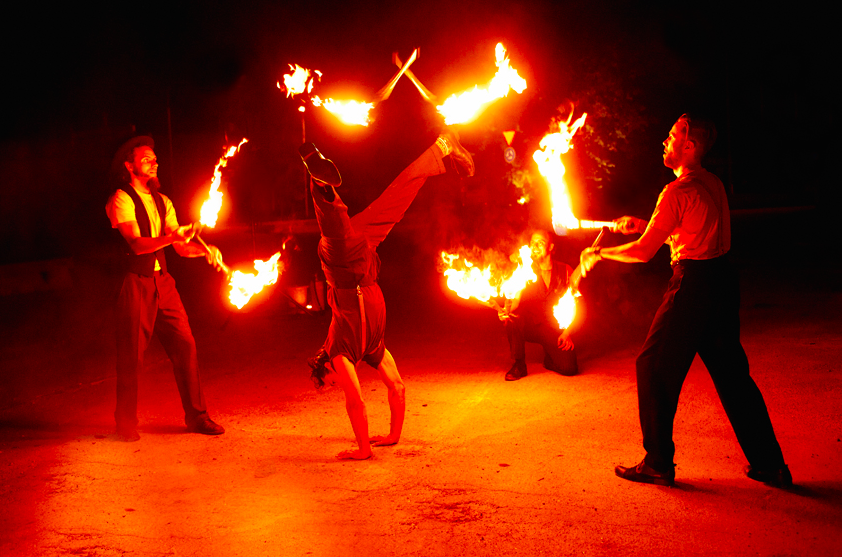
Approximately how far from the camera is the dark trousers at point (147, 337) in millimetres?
5973

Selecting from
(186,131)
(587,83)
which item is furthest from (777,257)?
(186,131)

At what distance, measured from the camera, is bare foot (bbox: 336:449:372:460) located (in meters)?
5.28

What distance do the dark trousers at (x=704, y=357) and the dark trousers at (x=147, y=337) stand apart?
12.2 feet

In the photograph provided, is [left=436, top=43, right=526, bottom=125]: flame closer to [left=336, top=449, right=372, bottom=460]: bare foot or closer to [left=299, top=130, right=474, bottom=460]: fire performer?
[left=299, top=130, right=474, bottom=460]: fire performer

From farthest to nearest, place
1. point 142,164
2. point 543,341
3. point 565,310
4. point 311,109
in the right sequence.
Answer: point 311,109
point 543,341
point 565,310
point 142,164

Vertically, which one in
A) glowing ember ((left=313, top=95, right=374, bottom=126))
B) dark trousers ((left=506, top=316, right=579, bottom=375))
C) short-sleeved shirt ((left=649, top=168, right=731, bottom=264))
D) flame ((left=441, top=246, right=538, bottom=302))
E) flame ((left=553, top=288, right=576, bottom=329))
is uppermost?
glowing ember ((left=313, top=95, right=374, bottom=126))

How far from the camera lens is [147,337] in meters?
6.12

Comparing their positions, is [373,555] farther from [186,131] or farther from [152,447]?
[186,131]

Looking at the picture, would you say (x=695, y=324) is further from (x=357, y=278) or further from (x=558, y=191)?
(x=357, y=278)

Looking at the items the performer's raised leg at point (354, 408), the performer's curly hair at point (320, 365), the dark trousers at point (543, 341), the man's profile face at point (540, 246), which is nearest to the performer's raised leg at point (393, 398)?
the performer's raised leg at point (354, 408)

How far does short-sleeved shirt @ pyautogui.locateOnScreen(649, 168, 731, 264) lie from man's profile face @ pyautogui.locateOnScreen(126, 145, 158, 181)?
4.09m

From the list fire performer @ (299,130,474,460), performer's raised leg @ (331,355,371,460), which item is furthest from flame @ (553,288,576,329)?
performer's raised leg @ (331,355,371,460)

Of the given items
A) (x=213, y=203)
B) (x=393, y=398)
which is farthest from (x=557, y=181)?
(x=213, y=203)

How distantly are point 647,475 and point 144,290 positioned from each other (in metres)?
4.11
